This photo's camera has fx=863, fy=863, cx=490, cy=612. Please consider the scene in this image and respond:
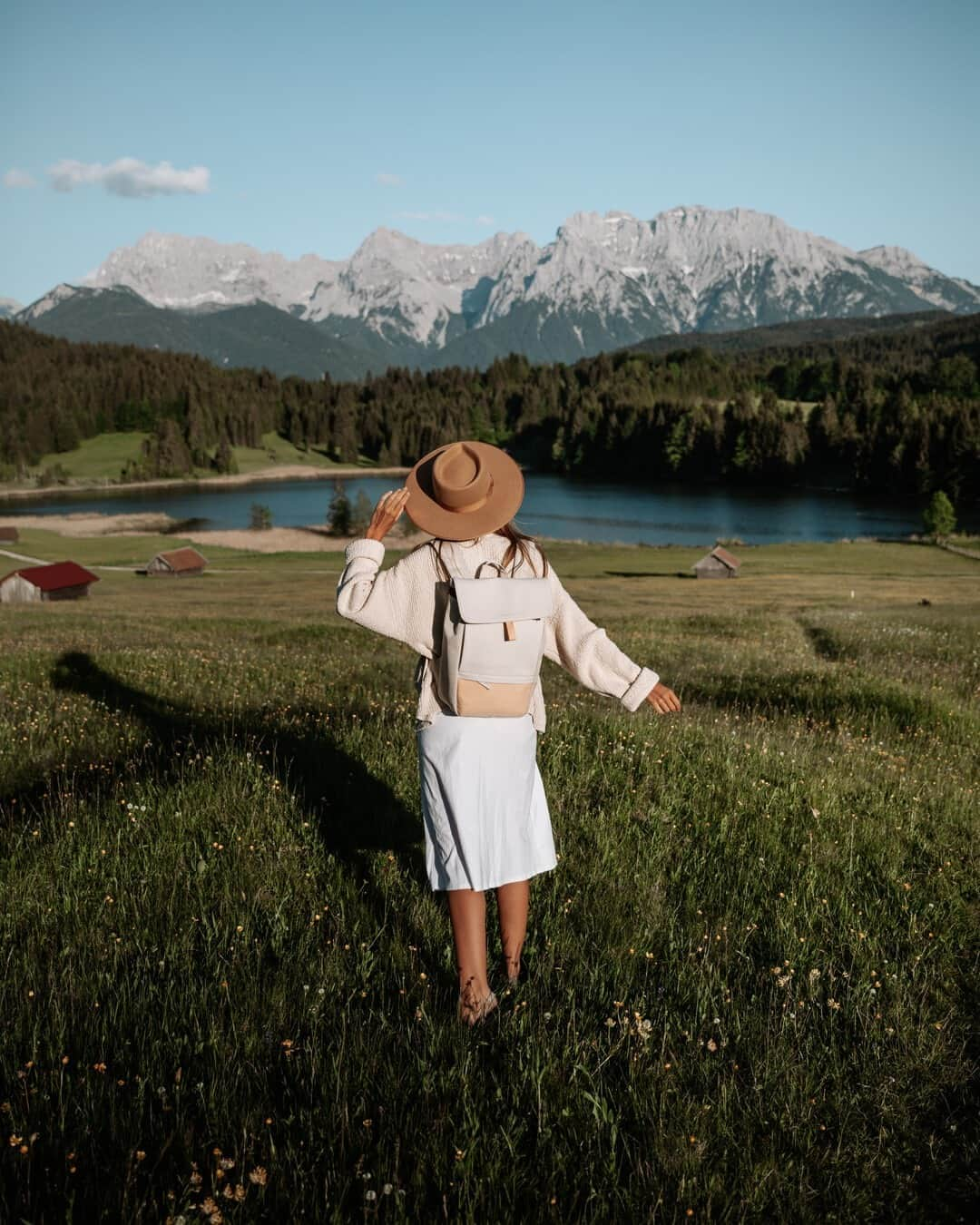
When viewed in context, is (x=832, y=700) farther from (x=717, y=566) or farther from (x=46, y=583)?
(x=46, y=583)

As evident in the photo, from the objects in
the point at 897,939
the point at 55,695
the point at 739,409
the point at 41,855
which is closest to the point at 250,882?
the point at 41,855

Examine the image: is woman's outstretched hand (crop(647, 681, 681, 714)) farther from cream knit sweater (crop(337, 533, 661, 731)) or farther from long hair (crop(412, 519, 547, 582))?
long hair (crop(412, 519, 547, 582))

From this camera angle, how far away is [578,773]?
7270mm

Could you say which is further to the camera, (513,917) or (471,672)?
(513,917)

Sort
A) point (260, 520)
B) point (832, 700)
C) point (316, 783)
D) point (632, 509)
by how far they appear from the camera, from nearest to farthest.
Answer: point (316, 783)
point (832, 700)
point (260, 520)
point (632, 509)

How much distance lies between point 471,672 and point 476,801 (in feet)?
2.10

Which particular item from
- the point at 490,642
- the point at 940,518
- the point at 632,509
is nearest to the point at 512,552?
the point at 490,642

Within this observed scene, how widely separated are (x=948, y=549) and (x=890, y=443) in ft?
248

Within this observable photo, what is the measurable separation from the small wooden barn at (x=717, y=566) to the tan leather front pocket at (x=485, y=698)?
209ft

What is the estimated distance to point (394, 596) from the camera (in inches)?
175

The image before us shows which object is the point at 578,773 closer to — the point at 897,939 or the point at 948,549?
the point at 897,939

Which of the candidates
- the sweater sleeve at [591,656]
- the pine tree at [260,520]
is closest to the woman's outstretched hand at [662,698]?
the sweater sleeve at [591,656]

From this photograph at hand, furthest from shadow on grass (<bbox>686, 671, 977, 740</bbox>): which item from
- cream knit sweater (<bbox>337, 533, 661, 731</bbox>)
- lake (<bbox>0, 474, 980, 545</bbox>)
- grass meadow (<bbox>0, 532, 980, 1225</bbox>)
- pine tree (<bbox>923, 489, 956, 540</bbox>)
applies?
lake (<bbox>0, 474, 980, 545</bbox>)

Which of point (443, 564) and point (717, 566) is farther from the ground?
point (443, 564)
